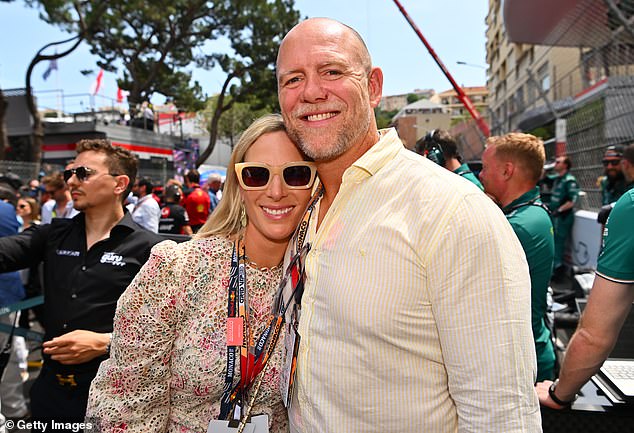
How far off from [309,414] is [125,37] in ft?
72.4

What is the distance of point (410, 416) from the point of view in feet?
4.49

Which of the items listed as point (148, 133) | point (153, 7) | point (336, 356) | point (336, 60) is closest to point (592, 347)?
point (336, 356)

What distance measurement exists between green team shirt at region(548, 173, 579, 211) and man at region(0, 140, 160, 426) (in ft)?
25.4

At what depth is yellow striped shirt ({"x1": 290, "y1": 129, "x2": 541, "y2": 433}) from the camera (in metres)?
1.26

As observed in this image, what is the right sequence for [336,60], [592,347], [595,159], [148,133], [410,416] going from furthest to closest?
[148,133] < [595,159] < [592,347] < [336,60] < [410,416]

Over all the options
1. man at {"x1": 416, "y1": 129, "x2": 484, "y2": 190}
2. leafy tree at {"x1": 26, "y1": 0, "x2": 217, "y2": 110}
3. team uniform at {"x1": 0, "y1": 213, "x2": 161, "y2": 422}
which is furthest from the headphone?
leafy tree at {"x1": 26, "y1": 0, "x2": 217, "y2": 110}

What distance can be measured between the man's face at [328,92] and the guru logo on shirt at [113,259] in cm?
158

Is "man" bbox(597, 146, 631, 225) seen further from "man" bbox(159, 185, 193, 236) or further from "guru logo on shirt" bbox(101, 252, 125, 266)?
"man" bbox(159, 185, 193, 236)

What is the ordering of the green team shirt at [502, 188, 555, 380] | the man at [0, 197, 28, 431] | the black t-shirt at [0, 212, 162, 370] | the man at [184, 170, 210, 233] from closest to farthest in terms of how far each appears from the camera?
the black t-shirt at [0, 212, 162, 370] < the green team shirt at [502, 188, 555, 380] < the man at [0, 197, 28, 431] < the man at [184, 170, 210, 233]

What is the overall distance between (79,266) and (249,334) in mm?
1508

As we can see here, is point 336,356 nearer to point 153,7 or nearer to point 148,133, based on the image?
point 153,7

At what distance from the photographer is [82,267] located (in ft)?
9.11

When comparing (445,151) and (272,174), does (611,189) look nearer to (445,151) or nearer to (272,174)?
(445,151)

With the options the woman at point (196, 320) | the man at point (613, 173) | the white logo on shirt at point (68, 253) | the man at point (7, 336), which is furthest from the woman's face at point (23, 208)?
the man at point (613, 173)
